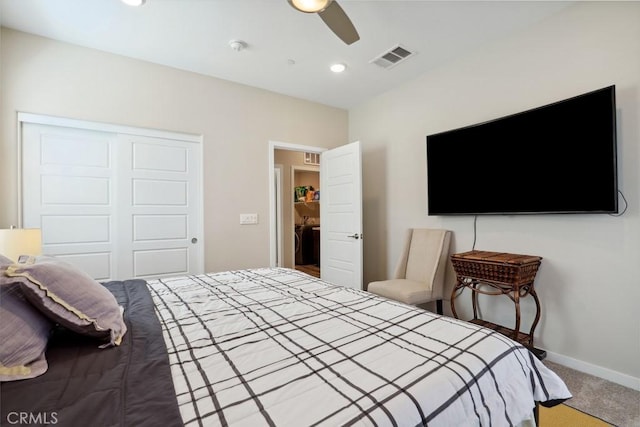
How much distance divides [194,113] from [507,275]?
3.31 metres

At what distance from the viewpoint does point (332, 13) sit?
1.77 metres

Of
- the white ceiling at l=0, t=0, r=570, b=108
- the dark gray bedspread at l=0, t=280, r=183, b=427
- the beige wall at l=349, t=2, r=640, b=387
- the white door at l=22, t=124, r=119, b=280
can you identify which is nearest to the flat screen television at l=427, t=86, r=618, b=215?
the beige wall at l=349, t=2, r=640, b=387

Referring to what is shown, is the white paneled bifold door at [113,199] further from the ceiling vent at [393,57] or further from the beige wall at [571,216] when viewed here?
the beige wall at [571,216]

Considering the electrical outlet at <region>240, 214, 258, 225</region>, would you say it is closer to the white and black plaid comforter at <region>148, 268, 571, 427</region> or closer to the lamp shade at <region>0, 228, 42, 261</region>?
the lamp shade at <region>0, 228, 42, 261</region>

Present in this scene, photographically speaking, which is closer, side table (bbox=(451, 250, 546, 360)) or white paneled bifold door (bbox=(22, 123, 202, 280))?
side table (bbox=(451, 250, 546, 360))

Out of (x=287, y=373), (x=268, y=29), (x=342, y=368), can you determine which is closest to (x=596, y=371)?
(x=342, y=368)

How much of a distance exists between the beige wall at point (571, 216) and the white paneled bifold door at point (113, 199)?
2.71 metres

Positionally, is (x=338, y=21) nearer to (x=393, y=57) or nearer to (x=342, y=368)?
(x=393, y=57)

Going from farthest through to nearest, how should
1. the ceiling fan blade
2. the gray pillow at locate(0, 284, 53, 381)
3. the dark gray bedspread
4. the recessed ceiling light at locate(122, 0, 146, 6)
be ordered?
the recessed ceiling light at locate(122, 0, 146, 6) < the ceiling fan blade < the gray pillow at locate(0, 284, 53, 381) < the dark gray bedspread

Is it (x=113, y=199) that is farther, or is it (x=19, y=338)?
(x=113, y=199)

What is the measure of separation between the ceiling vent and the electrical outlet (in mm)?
2141

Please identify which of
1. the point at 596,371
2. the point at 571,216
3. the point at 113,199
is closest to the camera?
the point at 596,371

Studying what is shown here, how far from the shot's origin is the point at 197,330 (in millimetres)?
1154

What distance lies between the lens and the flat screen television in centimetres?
192
